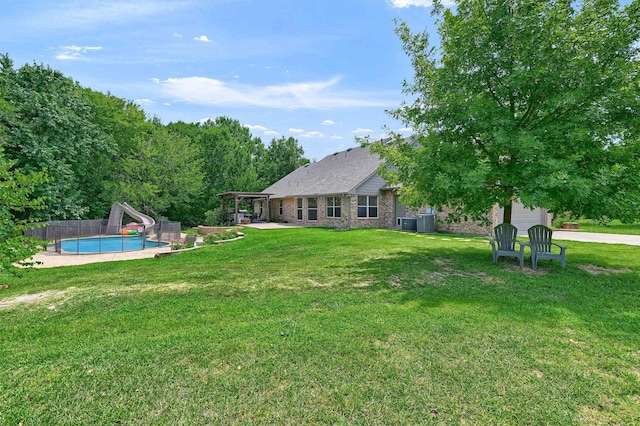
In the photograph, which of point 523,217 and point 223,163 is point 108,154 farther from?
point 523,217

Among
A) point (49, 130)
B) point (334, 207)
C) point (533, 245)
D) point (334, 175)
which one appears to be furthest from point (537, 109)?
point (49, 130)

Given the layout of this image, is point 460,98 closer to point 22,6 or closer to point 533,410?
point 533,410

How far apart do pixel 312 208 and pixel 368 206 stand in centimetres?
490

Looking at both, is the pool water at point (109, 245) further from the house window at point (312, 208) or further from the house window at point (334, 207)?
the house window at point (312, 208)

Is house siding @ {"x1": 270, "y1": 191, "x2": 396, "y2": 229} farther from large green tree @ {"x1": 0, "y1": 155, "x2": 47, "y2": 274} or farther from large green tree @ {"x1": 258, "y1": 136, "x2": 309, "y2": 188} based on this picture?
large green tree @ {"x1": 258, "y1": 136, "x2": 309, "y2": 188}

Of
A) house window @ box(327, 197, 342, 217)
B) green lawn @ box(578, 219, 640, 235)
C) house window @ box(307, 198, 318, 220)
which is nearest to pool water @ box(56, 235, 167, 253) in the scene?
house window @ box(327, 197, 342, 217)

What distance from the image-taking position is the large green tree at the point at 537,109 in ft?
22.4

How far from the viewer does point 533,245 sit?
8.20m

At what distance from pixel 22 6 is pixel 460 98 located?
37.2 ft

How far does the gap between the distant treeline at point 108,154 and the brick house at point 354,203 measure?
878 centimetres

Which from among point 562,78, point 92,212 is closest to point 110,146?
point 92,212

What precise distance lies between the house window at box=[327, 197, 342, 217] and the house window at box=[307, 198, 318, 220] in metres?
1.66

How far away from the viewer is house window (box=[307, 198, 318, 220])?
24.3m

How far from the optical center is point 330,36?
13.6m
